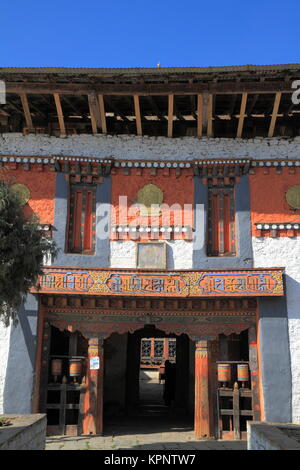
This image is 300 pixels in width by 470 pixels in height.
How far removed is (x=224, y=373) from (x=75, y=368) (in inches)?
135

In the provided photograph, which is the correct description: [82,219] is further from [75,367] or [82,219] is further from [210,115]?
[210,115]

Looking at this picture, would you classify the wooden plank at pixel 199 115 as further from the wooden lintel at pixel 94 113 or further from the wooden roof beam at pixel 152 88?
the wooden lintel at pixel 94 113

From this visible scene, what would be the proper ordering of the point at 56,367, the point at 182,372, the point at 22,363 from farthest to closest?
1. the point at 182,372
2. the point at 56,367
3. the point at 22,363

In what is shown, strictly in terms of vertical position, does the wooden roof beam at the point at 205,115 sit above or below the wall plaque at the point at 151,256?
above

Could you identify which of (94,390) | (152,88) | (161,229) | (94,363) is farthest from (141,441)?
(152,88)

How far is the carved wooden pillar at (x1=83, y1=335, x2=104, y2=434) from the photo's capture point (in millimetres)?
10898

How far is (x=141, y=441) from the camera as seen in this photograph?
10.5 m

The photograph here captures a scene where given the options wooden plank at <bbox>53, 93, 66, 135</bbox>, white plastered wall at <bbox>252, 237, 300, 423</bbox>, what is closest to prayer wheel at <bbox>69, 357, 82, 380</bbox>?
white plastered wall at <bbox>252, 237, 300, 423</bbox>

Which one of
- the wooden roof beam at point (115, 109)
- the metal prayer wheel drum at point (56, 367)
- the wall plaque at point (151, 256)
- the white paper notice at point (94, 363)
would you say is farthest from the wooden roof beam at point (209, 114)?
the metal prayer wheel drum at point (56, 367)

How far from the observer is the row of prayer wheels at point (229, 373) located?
10.9m

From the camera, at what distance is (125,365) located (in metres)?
14.8

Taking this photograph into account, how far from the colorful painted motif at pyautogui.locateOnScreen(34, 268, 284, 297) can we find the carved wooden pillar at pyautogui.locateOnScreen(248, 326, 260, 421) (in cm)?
112

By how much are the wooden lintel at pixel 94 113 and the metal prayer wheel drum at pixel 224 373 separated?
6451mm

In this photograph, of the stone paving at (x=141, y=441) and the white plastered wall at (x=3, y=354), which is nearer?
the stone paving at (x=141, y=441)
